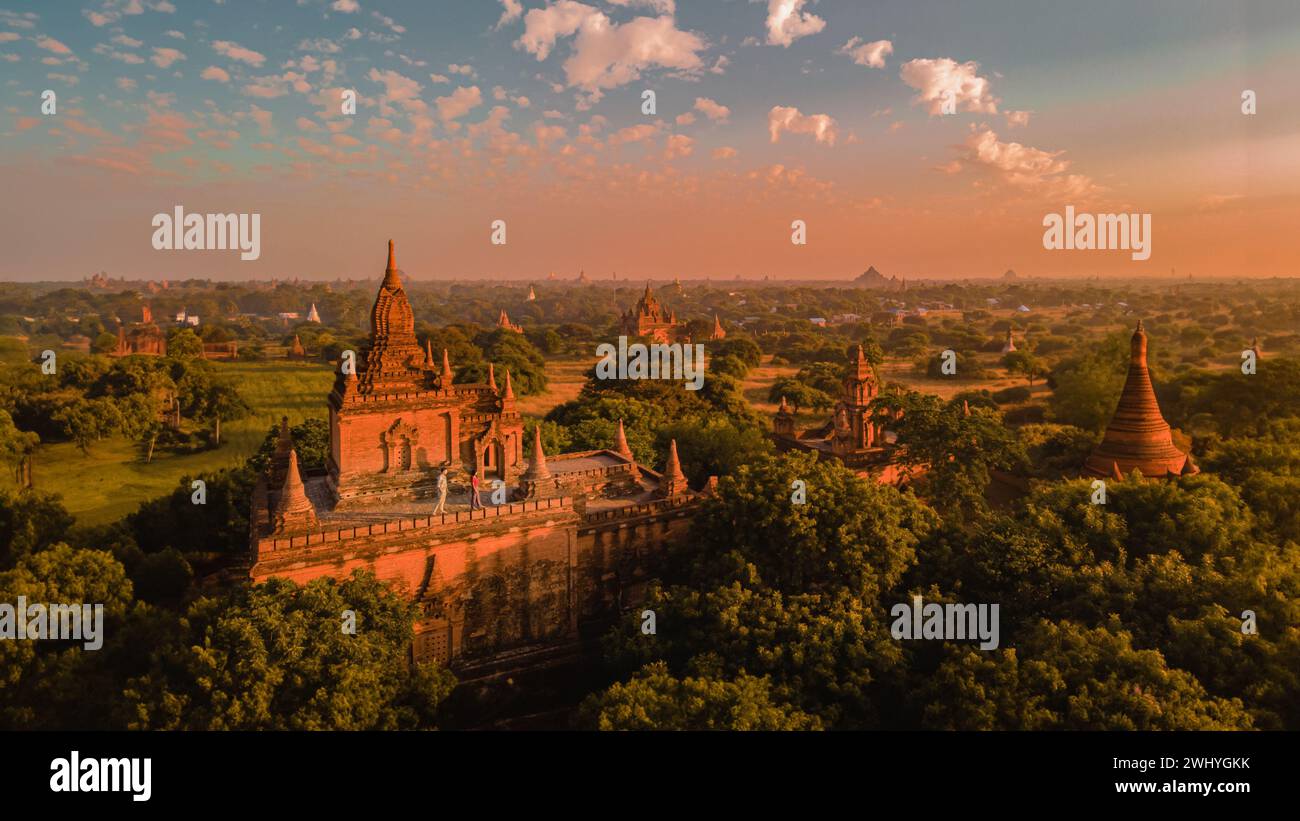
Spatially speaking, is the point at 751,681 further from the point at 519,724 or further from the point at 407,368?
the point at 407,368

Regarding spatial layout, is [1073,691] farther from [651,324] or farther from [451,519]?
[651,324]

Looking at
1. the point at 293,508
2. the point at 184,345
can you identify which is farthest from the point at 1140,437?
the point at 184,345

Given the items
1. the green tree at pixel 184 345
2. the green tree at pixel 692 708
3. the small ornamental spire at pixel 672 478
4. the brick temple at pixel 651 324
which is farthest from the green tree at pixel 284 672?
the brick temple at pixel 651 324

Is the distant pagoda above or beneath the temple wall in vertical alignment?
above

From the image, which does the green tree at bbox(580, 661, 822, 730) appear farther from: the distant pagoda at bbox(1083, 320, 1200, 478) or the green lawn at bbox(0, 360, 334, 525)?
the green lawn at bbox(0, 360, 334, 525)

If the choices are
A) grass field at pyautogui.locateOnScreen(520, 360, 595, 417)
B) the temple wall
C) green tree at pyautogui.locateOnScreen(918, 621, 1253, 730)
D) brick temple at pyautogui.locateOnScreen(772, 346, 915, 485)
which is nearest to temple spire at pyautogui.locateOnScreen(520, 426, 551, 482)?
the temple wall
